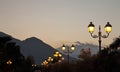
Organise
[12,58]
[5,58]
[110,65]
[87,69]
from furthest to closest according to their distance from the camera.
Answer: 1. [12,58]
2. [5,58]
3. [87,69]
4. [110,65]

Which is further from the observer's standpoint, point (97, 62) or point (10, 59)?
point (10, 59)

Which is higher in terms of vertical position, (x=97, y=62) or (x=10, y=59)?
(x=97, y=62)

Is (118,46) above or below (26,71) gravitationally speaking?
above

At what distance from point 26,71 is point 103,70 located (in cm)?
5806

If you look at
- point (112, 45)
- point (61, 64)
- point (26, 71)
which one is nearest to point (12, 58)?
point (26, 71)

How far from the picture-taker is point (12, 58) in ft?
243

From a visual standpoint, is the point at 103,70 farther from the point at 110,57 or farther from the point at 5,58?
the point at 5,58

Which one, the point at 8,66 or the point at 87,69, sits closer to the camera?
the point at 87,69

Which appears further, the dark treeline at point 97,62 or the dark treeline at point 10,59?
the dark treeline at point 10,59

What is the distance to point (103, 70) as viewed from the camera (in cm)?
2914

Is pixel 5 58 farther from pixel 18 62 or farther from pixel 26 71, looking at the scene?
pixel 26 71

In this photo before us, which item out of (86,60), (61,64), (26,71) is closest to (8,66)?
(26,71)

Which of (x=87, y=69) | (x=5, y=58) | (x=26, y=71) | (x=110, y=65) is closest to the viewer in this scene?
(x=110, y=65)

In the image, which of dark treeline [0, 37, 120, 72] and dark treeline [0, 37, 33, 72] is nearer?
dark treeline [0, 37, 120, 72]
